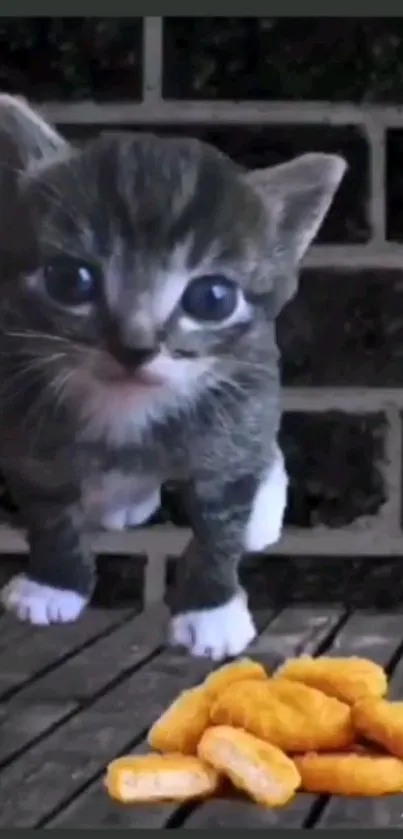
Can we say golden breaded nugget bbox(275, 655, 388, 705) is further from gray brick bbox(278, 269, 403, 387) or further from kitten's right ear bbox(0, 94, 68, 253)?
kitten's right ear bbox(0, 94, 68, 253)

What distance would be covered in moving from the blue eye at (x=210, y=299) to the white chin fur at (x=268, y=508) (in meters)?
0.11

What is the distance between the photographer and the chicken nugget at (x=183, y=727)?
770 mm

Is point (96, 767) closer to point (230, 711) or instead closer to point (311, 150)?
point (230, 711)

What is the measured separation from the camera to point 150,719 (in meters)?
0.81

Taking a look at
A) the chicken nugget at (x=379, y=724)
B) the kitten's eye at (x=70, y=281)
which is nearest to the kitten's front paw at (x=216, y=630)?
the chicken nugget at (x=379, y=724)

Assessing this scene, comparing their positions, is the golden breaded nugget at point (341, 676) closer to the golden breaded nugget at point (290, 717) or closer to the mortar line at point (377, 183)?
the golden breaded nugget at point (290, 717)

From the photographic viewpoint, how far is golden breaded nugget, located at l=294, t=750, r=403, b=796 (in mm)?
738

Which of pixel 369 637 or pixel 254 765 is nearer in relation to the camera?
pixel 254 765

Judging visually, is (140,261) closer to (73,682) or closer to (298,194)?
(298,194)

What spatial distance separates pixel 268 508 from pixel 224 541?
37 millimetres

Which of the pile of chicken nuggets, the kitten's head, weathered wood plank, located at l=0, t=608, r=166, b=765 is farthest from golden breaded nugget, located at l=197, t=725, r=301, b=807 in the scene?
the kitten's head

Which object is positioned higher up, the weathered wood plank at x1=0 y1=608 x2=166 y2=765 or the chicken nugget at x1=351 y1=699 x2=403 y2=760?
the chicken nugget at x1=351 y1=699 x2=403 y2=760

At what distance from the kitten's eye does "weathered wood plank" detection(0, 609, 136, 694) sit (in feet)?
0.69

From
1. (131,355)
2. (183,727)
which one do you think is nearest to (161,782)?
(183,727)
